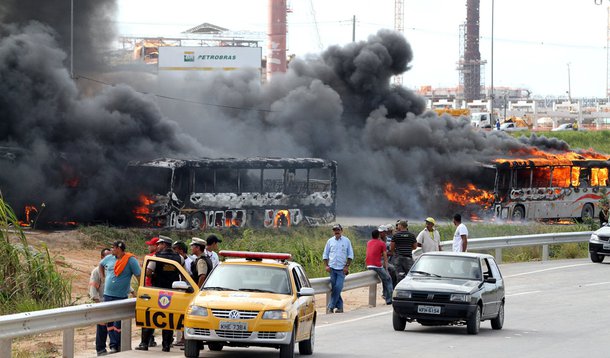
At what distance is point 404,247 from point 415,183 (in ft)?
107

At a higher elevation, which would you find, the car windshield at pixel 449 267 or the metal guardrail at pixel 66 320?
the car windshield at pixel 449 267

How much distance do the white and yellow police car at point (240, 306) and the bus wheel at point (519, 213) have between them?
110 feet

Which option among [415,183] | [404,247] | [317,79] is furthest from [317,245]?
[317,79]

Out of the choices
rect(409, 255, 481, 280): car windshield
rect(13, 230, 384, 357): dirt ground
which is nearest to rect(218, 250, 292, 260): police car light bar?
rect(13, 230, 384, 357): dirt ground

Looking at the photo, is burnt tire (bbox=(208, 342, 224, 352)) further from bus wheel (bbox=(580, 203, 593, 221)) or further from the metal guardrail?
bus wheel (bbox=(580, 203, 593, 221))

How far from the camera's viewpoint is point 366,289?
26.4 m

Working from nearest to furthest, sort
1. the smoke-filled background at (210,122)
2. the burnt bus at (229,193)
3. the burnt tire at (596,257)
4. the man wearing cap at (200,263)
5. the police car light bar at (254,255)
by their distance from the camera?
1. the police car light bar at (254,255)
2. the man wearing cap at (200,263)
3. the burnt tire at (596,257)
4. the burnt bus at (229,193)
5. the smoke-filled background at (210,122)

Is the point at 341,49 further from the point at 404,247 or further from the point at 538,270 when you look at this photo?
the point at 404,247

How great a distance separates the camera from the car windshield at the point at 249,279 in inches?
558

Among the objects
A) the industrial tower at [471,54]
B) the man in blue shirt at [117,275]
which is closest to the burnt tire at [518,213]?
the man in blue shirt at [117,275]

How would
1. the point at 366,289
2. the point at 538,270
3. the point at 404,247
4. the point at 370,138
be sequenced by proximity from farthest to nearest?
1. the point at 370,138
2. the point at 538,270
3. the point at 366,289
4. the point at 404,247

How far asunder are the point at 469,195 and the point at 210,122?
15.8 metres

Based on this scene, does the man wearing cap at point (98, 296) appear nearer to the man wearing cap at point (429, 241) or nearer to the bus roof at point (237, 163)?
the man wearing cap at point (429, 241)

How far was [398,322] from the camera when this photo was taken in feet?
57.7
